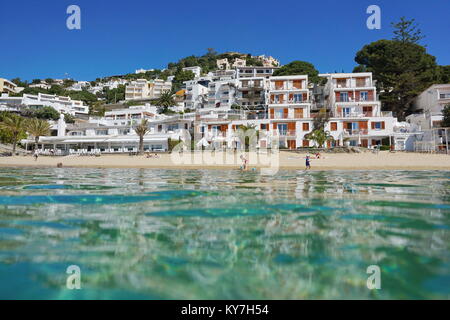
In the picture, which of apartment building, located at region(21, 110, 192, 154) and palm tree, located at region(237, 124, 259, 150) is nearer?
palm tree, located at region(237, 124, 259, 150)

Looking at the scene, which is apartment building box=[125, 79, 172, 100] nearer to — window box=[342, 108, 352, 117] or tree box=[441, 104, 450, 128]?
window box=[342, 108, 352, 117]

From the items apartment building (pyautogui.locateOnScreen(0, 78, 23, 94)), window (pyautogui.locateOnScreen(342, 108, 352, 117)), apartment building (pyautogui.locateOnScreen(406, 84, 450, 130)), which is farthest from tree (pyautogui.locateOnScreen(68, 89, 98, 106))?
apartment building (pyautogui.locateOnScreen(406, 84, 450, 130))

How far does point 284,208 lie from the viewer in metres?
7.59

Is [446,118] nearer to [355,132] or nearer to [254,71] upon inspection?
[355,132]

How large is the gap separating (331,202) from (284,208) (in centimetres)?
185

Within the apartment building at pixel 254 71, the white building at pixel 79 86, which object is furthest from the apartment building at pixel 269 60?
the white building at pixel 79 86

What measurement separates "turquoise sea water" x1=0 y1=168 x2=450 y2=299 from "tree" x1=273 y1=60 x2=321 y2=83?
7236cm

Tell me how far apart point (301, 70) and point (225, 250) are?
257ft

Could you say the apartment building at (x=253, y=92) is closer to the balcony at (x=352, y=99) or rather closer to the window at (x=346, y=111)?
the balcony at (x=352, y=99)

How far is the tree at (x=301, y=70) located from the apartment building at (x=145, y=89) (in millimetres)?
63765

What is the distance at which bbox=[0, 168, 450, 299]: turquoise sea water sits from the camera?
3314 mm

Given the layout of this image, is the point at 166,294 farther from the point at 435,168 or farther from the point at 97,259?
the point at 435,168
